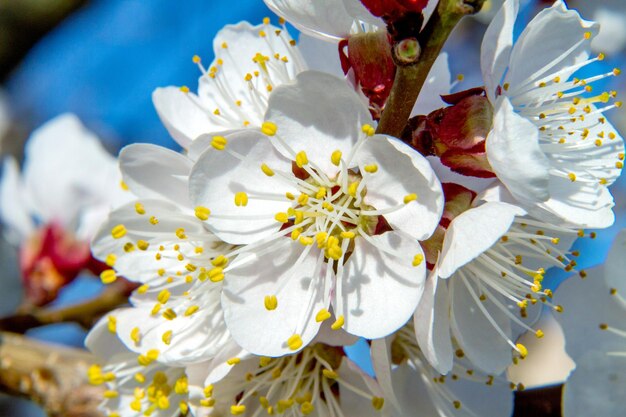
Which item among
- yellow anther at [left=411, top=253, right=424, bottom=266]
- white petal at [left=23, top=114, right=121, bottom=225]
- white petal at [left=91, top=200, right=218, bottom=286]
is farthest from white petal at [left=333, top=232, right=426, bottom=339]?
white petal at [left=23, top=114, right=121, bottom=225]

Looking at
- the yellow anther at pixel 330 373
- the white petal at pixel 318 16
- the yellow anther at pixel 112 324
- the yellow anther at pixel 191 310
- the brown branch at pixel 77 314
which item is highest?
the white petal at pixel 318 16

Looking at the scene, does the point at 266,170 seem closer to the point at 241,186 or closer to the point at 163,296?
the point at 241,186

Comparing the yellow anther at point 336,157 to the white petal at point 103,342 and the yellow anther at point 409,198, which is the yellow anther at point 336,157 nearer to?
the yellow anther at point 409,198

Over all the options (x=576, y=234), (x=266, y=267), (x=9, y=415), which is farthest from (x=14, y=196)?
(x=9, y=415)

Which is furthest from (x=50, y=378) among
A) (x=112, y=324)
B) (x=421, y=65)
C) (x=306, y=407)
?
(x=421, y=65)

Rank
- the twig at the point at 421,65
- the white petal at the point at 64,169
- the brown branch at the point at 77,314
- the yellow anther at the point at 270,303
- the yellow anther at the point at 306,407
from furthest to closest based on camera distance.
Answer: the white petal at the point at 64,169 < the brown branch at the point at 77,314 < the yellow anther at the point at 306,407 < the yellow anther at the point at 270,303 < the twig at the point at 421,65

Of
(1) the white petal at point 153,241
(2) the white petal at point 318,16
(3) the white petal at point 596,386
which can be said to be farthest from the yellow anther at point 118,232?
(3) the white petal at point 596,386
